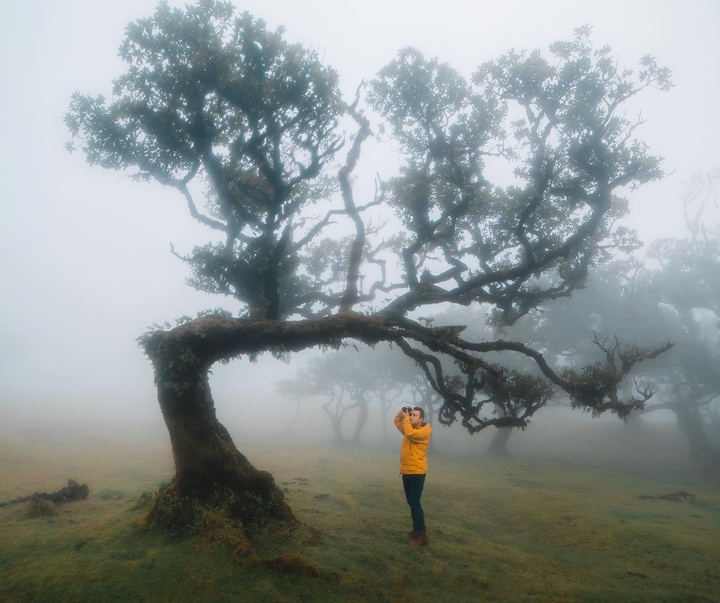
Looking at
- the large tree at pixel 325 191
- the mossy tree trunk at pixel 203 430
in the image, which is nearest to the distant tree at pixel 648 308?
the large tree at pixel 325 191

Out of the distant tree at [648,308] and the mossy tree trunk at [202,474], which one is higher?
the distant tree at [648,308]

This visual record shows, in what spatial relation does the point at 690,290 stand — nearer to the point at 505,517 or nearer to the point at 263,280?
the point at 505,517

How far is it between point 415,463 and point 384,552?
1.85m

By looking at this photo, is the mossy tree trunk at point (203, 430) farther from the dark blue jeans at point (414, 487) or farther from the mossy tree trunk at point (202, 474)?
the dark blue jeans at point (414, 487)

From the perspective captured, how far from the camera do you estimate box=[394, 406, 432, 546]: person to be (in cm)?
827

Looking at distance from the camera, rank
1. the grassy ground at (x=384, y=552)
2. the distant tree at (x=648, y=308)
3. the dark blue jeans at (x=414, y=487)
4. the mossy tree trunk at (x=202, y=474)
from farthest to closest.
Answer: the distant tree at (x=648, y=308) → the mossy tree trunk at (x=202, y=474) → the dark blue jeans at (x=414, y=487) → the grassy ground at (x=384, y=552)

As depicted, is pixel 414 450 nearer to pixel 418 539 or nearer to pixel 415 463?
pixel 415 463

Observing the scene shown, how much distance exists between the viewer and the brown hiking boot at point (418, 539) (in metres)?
8.50

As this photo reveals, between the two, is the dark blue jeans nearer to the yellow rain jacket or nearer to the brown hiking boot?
the yellow rain jacket

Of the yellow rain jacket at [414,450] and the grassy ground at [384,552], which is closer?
the grassy ground at [384,552]

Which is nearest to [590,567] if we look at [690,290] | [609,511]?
[609,511]

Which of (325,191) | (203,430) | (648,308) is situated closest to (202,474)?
(203,430)

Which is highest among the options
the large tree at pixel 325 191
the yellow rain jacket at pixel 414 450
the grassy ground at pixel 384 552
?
the large tree at pixel 325 191

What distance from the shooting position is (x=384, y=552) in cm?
798
